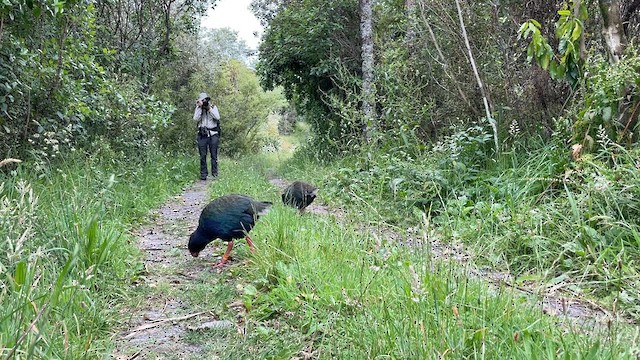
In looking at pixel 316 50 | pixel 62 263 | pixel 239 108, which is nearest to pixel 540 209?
pixel 62 263

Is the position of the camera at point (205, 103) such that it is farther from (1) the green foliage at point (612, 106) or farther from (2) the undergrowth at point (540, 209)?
(1) the green foliage at point (612, 106)

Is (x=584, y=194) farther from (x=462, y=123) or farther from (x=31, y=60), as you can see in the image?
(x=31, y=60)

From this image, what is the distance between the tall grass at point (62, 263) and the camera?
1.59 meters

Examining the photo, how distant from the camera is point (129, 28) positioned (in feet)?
36.0

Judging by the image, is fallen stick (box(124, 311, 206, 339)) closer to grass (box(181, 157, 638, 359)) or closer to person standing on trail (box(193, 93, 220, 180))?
Result: grass (box(181, 157, 638, 359))

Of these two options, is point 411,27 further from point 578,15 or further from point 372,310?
point 372,310

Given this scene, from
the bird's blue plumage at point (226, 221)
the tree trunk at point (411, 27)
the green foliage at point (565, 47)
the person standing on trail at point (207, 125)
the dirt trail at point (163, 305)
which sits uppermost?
the tree trunk at point (411, 27)

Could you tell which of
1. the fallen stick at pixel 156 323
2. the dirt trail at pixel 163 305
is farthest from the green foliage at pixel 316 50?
the fallen stick at pixel 156 323

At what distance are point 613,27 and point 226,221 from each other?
3.75 m

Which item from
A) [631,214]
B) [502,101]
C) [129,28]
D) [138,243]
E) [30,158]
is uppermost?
[129,28]

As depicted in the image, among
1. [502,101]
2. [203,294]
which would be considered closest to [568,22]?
[502,101]

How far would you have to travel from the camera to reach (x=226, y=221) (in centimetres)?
362

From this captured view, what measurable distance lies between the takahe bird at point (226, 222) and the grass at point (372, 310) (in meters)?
0.32

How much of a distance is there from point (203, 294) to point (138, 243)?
1.54m
